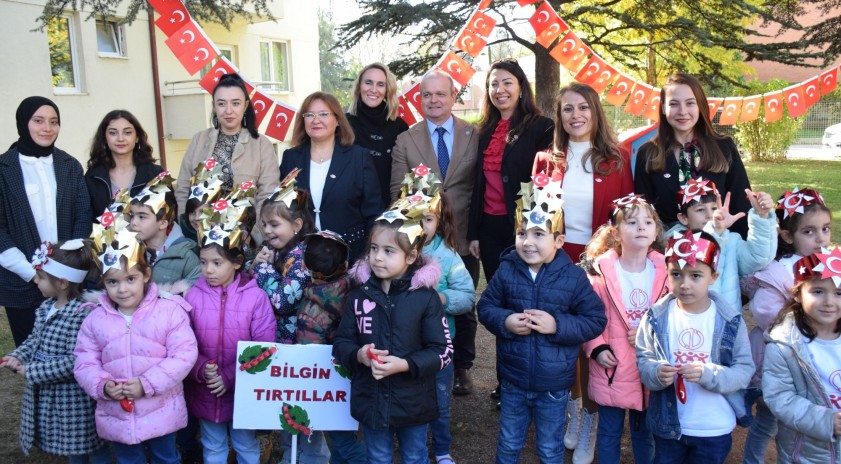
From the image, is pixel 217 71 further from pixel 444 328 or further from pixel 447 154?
pixel 444 328

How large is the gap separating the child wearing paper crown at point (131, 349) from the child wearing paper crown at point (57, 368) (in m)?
0.15

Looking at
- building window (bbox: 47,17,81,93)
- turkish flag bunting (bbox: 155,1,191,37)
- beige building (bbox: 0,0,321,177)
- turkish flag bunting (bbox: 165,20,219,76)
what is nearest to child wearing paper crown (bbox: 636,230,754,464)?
turkish flag bunting (bbox: 165,20,219,76)

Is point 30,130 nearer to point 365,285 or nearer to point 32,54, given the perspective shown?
point 365,285

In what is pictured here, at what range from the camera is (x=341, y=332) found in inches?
Result: 122

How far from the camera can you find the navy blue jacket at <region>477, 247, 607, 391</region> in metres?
3.14

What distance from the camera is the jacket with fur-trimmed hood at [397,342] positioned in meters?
2.98

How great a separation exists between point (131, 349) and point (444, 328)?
5.00ft

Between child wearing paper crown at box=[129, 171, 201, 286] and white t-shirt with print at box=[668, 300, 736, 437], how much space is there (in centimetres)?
258

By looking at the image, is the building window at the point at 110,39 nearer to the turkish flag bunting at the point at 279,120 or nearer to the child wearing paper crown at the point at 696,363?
the turkish flag bunting at the point at 279,120

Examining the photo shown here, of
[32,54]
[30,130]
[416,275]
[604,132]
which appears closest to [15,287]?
[30,130]

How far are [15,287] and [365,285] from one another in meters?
2.50

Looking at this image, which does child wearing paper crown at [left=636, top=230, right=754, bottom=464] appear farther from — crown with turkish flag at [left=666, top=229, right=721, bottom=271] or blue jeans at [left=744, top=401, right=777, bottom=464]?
blue jeans at [left=744, top=401, right=777, bottom=464]

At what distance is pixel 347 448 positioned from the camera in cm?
343

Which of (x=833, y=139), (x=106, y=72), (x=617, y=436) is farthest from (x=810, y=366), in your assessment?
(x=833, y=139)
